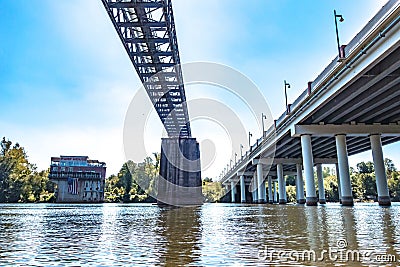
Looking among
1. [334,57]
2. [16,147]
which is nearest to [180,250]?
[334,57]

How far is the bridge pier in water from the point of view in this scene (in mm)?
40594

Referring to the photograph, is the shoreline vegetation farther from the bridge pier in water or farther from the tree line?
the bridge pier in water

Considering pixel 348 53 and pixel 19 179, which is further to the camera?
pixel 19 179

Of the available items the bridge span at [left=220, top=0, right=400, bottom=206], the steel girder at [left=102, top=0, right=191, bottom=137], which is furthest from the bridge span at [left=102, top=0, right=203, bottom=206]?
the bridge span at [left=220, top=0, right=400, bottom=206]

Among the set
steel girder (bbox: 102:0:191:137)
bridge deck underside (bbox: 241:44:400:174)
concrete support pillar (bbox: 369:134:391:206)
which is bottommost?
concrete support pillar (bbox: 369:134:391:206)

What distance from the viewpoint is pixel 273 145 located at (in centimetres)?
4709

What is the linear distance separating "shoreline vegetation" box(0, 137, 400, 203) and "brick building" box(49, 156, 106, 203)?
7.69 ft

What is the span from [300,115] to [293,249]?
30.3 meters

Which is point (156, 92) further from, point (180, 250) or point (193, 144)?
point (180, 250)

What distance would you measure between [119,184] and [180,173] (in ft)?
206

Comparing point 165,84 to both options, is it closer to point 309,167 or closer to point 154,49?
point 154,49

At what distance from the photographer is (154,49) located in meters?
31.2

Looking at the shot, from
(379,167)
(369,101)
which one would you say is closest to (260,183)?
(379,167)

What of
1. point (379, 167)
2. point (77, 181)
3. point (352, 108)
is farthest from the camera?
point (77, 181)
